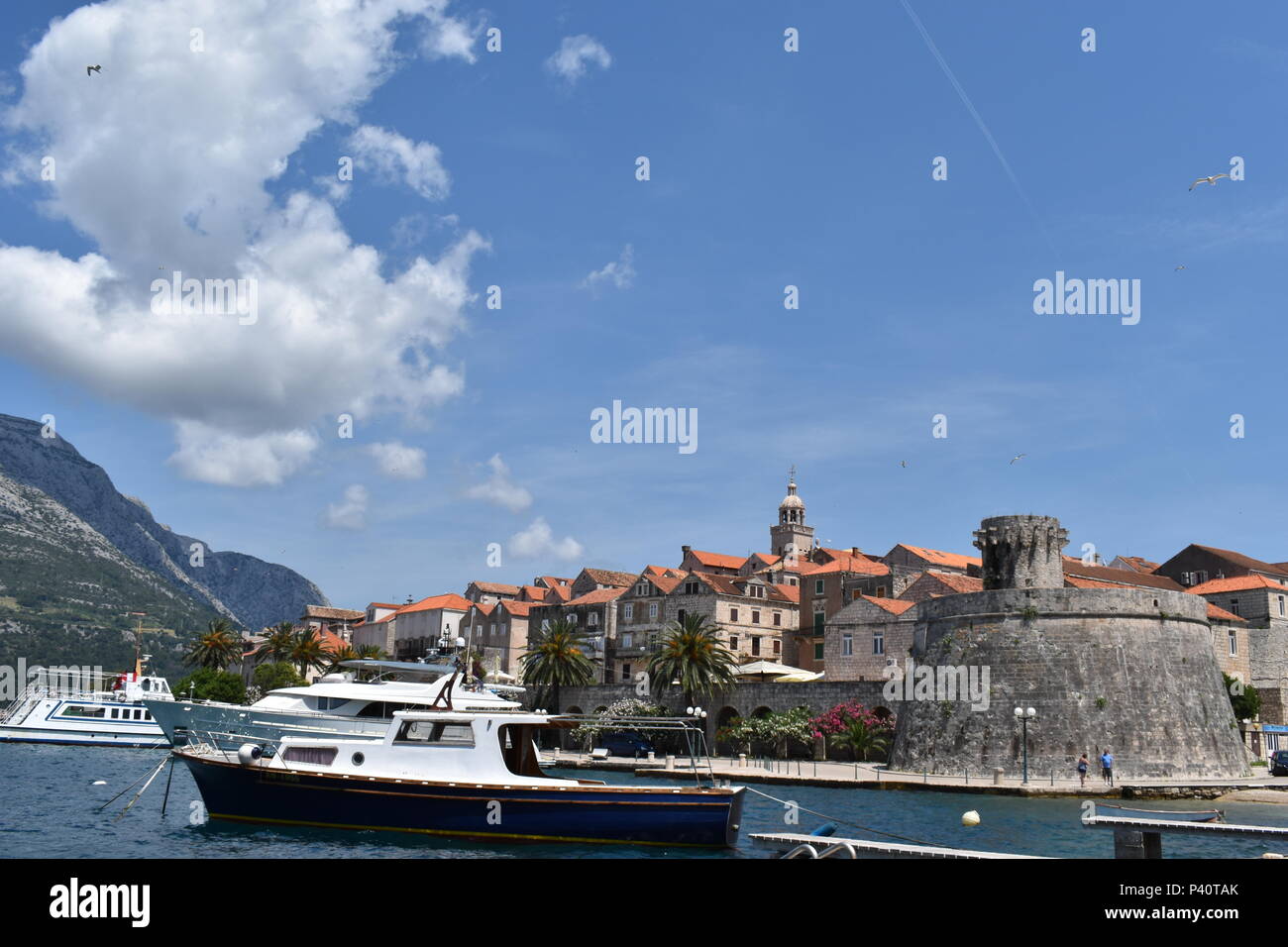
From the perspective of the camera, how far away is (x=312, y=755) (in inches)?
1005

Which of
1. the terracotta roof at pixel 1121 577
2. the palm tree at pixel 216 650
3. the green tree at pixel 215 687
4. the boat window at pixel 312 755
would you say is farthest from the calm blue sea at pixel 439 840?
the palm tree at pixel 216 650

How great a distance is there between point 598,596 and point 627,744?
88.0ft

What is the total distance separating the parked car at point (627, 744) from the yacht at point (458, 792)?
35.5 m

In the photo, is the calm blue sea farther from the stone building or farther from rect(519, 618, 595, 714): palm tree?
rect(519, 618, 595, 714): palm tree

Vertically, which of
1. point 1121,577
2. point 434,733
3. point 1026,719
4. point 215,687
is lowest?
point 215,687

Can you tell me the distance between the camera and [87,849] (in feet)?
73.0

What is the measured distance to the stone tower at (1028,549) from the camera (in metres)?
48.5

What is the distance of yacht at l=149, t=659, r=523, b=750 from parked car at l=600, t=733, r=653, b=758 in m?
22.1

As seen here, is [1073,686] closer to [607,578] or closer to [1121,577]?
[1121,577]

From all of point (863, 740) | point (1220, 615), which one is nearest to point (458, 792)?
point (863, 740)

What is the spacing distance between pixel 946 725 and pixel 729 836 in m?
25.1

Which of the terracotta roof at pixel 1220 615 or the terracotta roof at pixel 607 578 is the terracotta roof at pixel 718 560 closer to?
the terracotta roof at pixel 607 578

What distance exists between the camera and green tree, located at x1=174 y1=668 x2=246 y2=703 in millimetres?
78938

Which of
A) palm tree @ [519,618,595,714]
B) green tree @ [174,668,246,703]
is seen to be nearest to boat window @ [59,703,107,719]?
green tree @ [174,668,246,703]
